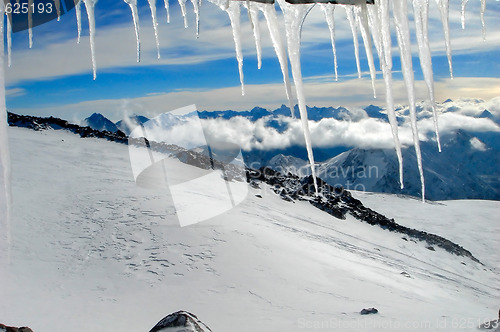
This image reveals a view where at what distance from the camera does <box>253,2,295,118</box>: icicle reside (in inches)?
125

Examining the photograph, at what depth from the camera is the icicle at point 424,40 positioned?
121 inches

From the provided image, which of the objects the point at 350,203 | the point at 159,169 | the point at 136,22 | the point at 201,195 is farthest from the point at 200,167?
the point at 136,22

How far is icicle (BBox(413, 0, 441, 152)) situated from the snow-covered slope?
6312 mm

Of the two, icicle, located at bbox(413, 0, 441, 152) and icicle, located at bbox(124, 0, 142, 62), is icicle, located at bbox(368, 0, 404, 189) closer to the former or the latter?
icicle, located at bbox(413, 0, 441, 152)

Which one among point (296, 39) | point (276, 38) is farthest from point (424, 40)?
point (276, 38)

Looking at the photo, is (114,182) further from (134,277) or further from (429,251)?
(429,251)

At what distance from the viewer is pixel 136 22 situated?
3.83 m

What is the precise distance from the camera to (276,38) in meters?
3.36

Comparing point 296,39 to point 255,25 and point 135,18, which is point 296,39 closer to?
point 255,25

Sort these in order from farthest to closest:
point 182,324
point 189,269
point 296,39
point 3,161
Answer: point 189,269 → point 182,324 → point 296,39 → point 3,161

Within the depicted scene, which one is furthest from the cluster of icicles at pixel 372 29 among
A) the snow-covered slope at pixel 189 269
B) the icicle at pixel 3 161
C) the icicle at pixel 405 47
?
the snow-covered slope at pixel 189 269

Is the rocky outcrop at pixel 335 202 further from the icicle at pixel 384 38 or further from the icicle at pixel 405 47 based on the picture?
the icicle at pixel 405 47

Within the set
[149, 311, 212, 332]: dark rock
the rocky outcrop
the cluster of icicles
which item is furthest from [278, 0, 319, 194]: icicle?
the rocky outcrop

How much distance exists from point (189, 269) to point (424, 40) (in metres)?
9.11
